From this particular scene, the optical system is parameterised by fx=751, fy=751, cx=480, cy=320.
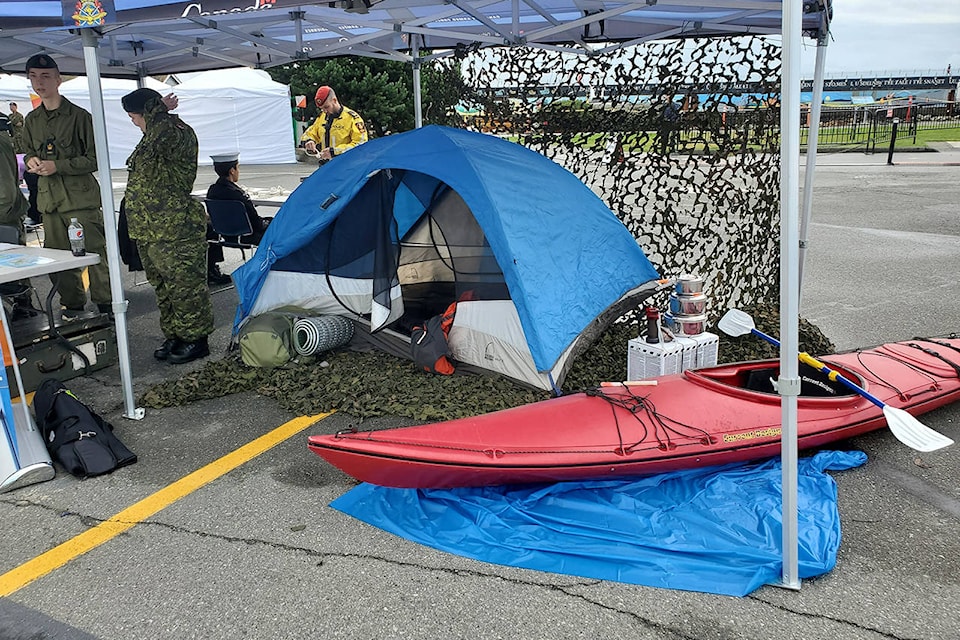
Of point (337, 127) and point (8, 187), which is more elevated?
point (337, 127)

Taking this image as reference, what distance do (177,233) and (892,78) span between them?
49920mm

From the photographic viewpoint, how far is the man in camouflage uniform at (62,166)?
5.61 metres

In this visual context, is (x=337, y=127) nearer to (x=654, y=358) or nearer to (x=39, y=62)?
(x=39, y=62)

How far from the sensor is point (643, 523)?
3.21 metres

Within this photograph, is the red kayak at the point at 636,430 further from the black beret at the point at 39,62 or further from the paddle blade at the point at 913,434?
the black beret at the point at 39,62

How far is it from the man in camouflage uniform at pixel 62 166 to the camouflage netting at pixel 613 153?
1.80 metres

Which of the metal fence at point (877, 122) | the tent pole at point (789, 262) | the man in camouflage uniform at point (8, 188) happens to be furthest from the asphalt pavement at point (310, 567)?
the metal fence at point (877, 122)

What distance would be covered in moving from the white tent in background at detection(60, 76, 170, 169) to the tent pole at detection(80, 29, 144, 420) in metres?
14.3

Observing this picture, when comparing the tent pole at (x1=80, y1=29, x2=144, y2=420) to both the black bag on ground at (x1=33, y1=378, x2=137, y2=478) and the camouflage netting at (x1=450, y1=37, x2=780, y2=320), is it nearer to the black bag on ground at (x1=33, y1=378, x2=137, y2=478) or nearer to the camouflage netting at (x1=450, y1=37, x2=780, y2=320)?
the black bag on ground at (x1=33, y1=378, x2=137, y2=478)

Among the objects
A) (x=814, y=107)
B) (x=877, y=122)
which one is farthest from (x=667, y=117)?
(x=877, y=122)

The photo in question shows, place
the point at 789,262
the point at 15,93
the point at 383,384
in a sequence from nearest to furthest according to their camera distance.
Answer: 1. the point at 789,262
2. the point at 383,384
3. the point at 15,93

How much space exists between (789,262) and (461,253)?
2.84 metres

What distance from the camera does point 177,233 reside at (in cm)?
514

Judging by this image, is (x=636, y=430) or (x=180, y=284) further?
(x=180, y=284)
